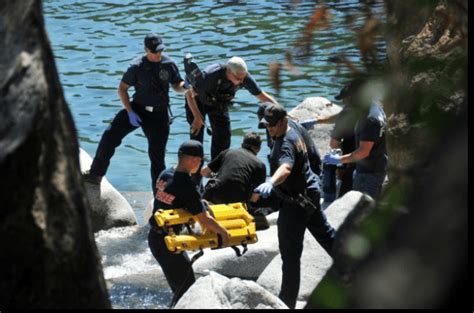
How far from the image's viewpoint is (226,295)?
25.8 feet

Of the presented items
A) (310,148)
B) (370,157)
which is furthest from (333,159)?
(310,148)

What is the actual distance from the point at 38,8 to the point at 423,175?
3.93 ft

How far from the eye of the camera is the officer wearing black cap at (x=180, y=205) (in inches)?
364

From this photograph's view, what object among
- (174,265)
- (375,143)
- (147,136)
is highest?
(375,143)

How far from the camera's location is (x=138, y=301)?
10328 millimetres

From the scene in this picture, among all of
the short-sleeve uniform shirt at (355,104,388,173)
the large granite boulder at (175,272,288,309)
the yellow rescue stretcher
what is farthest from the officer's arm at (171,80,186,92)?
the large granite boulder at (175,272,288,309)

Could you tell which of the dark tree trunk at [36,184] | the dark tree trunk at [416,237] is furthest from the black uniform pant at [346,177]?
the dark tree trunk at [416,237]

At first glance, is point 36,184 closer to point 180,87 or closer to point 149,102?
point 149,102

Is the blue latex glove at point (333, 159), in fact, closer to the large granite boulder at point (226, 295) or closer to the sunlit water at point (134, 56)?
the sunlit water at point (134, 56)

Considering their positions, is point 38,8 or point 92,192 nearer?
point 38,8

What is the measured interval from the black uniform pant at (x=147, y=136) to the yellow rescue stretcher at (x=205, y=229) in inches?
113

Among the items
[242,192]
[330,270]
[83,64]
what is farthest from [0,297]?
[83,64]

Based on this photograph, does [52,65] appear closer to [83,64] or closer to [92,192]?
→ [92,192]

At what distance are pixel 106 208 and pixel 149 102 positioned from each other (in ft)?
4.17
